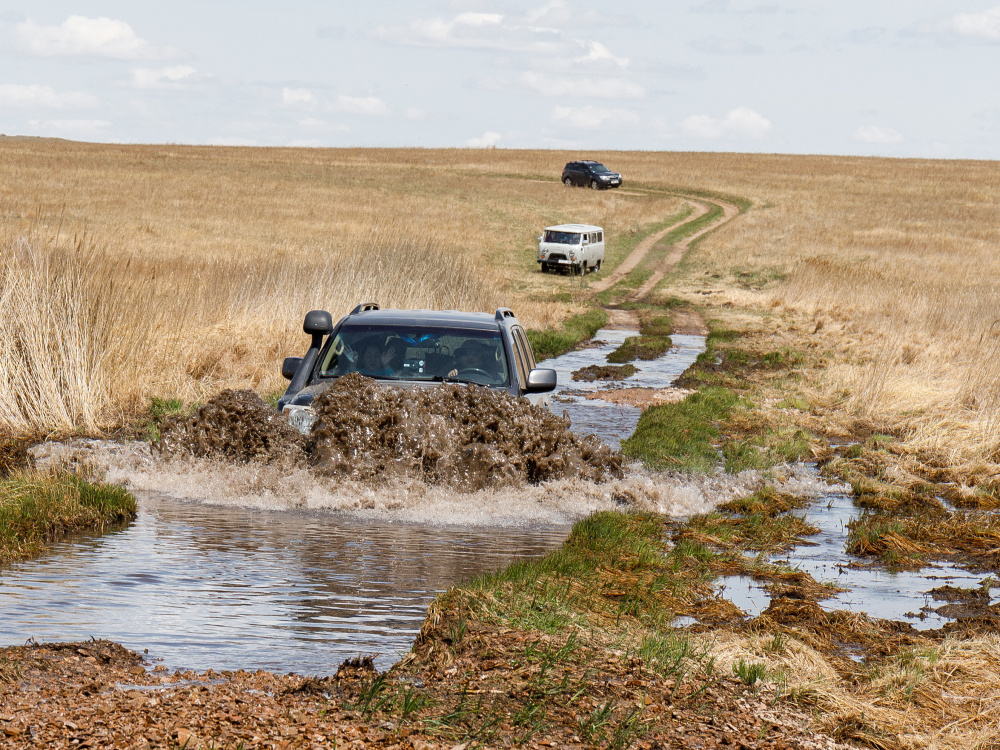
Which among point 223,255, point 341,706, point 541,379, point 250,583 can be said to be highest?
point 541,379

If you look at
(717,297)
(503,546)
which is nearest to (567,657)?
(503,546)

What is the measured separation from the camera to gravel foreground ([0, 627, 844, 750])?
4.29 meters

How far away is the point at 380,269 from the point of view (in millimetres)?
21797

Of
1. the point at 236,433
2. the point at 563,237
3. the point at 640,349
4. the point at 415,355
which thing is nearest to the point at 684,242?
the point at 563,237

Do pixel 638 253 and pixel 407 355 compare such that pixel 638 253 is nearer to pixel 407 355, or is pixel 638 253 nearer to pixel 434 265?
pixel 434 265

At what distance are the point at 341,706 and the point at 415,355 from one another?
20.6 ft

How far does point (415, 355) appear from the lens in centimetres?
1084

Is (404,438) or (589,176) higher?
(589,176)

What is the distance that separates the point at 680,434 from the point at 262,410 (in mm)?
6073

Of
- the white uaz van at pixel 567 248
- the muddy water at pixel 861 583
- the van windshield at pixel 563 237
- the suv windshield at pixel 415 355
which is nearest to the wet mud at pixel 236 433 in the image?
the suv windshield at pixel 415 355

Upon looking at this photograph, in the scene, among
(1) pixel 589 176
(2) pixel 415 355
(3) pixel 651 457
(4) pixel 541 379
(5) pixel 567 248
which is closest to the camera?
(4) pixel 541 379

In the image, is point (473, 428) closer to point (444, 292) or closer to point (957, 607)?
point (957, 607)

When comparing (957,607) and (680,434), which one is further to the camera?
(680,434)

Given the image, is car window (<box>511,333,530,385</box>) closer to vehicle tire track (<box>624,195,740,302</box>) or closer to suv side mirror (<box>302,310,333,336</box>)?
suv side mirror (<box>302,310,333,336</box>)
